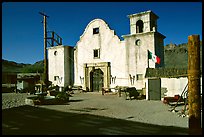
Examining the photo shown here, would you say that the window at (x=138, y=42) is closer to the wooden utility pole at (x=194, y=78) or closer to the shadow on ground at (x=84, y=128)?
the shadow on ground at (x=84, y=128)

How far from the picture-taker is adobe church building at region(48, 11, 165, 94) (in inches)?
898

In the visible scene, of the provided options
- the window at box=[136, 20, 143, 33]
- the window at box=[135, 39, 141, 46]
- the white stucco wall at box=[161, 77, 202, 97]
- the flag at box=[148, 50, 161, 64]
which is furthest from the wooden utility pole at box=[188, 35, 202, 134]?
the window at box=[136, 20, 143, 33]

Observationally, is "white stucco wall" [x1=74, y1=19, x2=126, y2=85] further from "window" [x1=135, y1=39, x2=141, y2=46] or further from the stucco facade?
"window" [x1=135, y1=39, x2=141, y2=46]

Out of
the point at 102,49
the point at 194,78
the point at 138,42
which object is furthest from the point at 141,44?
the point at 194,78

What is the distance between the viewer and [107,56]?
25.7m

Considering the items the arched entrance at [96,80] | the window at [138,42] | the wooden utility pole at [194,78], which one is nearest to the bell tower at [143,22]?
the window at [138,42]

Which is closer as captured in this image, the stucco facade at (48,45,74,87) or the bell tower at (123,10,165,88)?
the bell tower at (123,10,165,88)

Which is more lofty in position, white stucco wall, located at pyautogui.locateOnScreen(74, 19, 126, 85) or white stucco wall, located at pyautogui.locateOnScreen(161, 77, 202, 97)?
white stucco wall, located at pyautogui.locateOnScreen(74, 19, 126, 85)

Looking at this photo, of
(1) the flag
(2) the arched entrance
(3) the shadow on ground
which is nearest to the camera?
(3) the shadow on ground

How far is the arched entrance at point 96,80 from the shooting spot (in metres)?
26.9

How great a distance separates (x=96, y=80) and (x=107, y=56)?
12.5ft

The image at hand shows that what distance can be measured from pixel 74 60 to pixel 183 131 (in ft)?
74.3

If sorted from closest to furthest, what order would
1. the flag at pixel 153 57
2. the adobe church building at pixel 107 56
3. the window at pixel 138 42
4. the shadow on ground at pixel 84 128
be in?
the shadow on ground at pixel 84 128, the flag at pixel 153 57, the adobe church building at pixel 107 56, the window at pixel 138 42

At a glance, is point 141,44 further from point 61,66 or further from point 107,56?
point 61,66
